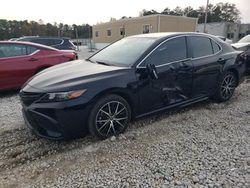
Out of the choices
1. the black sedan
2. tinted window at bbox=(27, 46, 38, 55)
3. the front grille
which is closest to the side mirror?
the black sedan

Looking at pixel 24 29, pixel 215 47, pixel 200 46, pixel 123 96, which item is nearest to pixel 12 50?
pixel 123 96

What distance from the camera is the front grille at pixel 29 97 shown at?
3088 millimetres

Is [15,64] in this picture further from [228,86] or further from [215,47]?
[228,86]

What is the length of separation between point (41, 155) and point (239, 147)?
2744mm

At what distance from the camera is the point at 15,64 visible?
18.4 feet

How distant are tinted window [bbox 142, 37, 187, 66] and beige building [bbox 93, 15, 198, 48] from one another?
22.2 m

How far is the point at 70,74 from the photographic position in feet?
11.2

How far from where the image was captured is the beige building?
25531 millimetres

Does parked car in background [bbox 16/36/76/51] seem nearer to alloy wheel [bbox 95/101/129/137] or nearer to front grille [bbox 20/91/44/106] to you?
front grille [bbox 20/91/44/106]

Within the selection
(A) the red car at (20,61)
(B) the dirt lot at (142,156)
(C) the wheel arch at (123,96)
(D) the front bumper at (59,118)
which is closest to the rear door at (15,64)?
(A) the red car at (20,61)

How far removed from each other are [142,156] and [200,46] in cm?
258

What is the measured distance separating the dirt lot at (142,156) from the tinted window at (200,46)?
1.23m

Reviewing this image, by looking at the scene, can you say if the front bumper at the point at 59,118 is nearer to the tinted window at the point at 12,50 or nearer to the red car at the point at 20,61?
the red car at the point at 20,61

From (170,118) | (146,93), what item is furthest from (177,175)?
(170,118)
